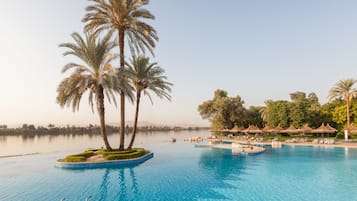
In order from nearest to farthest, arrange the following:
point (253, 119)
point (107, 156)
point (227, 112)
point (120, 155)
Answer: point (107, 156), point (120, 155), point (227, 112), point (253, 119)

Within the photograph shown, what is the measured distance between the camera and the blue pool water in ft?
37.2

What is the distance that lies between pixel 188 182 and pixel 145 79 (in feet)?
48.7

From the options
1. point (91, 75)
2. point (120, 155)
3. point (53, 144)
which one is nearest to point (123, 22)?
point (91, 75)

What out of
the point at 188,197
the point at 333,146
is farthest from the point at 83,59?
the point at 333,146

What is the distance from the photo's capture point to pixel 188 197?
11.1m

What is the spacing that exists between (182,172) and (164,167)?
2.47 meters

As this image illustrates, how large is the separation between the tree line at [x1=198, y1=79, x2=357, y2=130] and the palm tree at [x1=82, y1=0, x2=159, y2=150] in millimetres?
33565

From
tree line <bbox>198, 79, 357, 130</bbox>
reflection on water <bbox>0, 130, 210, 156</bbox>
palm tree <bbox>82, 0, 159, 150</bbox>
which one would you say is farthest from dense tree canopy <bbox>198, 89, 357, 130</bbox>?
palm tree <bbox>82, 0, 159, 150</bbox>

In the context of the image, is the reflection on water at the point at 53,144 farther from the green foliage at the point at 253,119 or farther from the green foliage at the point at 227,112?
the green foliage at the point at 253,119

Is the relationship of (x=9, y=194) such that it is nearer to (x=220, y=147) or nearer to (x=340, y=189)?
(x=340, y=189)

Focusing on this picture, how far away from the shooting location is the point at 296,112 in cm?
4578

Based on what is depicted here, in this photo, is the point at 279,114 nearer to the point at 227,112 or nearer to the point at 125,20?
the point at 227,112

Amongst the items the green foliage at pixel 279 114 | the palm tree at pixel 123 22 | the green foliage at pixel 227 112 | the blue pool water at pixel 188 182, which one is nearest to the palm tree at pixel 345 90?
the green foliage at pixel 279 114

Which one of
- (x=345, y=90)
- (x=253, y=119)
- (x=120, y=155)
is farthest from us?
(x=253, y=119)
